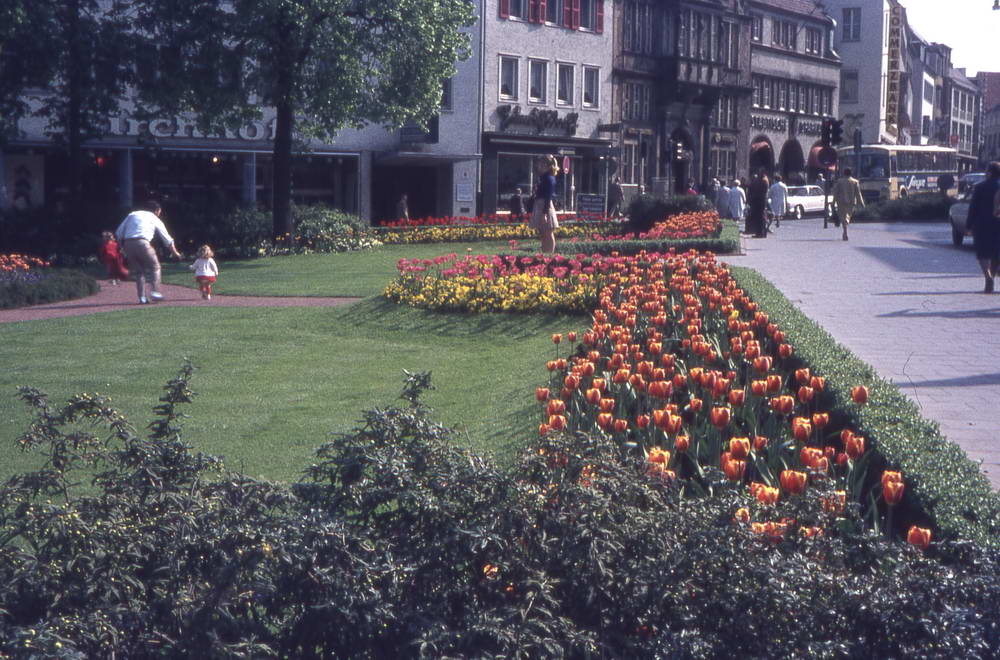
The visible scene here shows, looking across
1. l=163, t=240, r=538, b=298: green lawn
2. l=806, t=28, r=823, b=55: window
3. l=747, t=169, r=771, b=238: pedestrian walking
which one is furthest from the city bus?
l=163, t=240, r=538, b=298: green lawn

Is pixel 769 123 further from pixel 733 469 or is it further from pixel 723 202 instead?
pixel 733 469

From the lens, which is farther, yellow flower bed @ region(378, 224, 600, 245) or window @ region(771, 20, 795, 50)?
window @ region(771, 20, 795, 50)

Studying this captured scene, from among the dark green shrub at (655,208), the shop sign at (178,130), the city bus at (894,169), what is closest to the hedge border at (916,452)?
the dark green shrub at (655,208)

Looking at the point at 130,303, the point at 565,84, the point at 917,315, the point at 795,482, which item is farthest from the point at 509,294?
the point at 565,84

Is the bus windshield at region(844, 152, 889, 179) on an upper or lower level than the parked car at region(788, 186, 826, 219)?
upper

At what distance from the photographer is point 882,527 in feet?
16.1

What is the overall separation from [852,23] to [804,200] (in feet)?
88.1

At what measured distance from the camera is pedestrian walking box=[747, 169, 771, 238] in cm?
3269

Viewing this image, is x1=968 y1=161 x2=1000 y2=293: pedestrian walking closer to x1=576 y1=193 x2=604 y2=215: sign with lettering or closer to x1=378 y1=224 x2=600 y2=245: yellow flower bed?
x1=378 y1=224 x2=600 y2=245: yellow flower bed

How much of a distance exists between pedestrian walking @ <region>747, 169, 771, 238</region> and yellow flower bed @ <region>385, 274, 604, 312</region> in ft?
61.7

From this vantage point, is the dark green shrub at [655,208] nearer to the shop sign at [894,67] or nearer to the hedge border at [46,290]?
the hedge border at [46,290]

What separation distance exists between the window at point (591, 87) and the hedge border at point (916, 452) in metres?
44.4

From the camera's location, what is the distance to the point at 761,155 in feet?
220

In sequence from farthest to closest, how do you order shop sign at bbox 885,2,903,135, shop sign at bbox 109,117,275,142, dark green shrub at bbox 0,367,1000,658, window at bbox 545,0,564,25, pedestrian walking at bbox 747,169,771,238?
shop sign at bbox 885,2,903,135, window at bbox 545,0,564,25, shop sign at bbox 109,117,275,142, pedestrian walking at bbox 747,169,771,238, dark green shrub at bbox 0,367,1000,658
